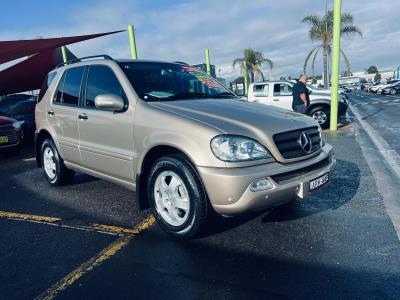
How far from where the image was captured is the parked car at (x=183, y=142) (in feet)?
10.2

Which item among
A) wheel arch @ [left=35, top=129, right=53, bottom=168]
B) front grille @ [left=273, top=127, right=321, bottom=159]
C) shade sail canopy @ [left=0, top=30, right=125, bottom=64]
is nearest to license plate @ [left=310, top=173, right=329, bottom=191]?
front grille @ [left=273, top=127, right=321, bottom=159]

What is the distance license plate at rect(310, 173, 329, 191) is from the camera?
11.1 feet

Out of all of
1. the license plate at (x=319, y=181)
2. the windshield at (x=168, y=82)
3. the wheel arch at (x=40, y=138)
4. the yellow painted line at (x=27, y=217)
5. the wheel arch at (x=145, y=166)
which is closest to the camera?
the license plate at (x=319, y=181)

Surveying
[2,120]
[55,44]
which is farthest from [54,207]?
[55,44]

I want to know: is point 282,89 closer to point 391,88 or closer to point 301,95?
point 301,95

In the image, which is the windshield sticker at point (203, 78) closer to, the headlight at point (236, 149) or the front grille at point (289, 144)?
the front grille at point (289, 144)

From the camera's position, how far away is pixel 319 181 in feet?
11.5

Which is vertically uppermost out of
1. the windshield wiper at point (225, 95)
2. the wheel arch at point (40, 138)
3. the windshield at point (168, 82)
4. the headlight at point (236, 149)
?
the windshield at point (168, 82)

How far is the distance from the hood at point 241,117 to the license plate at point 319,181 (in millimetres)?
522

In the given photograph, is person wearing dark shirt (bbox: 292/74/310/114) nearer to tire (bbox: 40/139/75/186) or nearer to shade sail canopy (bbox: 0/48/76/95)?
tire (bbox: 40/139/75/186)

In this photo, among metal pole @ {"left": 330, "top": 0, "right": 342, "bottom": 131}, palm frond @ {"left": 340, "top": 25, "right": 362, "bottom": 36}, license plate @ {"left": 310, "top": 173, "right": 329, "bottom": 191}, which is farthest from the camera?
palm frond @ {"left": 340, "top": 25, "right": 362, "bottom": 36}

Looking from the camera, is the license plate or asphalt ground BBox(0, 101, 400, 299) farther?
the license plate

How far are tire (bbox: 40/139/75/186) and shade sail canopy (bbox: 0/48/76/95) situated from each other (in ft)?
42.2

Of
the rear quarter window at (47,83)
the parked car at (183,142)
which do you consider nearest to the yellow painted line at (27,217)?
the parked car at (183,142)
